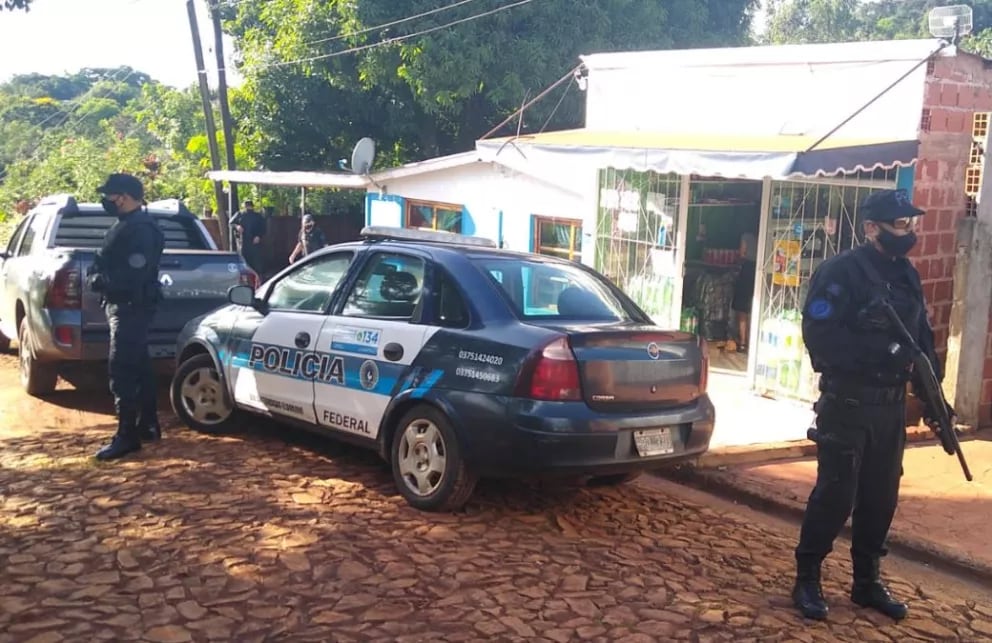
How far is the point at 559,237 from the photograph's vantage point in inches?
523

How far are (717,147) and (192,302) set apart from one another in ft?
15.5

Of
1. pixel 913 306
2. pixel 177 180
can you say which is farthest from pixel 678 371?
pixel 177 180

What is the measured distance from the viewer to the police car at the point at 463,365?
526 centimetres

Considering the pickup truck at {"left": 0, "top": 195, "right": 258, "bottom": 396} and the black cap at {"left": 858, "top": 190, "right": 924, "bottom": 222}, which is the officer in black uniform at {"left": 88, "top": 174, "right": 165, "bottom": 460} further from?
the black cap at {"left": 858, "top": 190, "right": 924, "bottom": 222}

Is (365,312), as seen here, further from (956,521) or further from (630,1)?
(630,1)

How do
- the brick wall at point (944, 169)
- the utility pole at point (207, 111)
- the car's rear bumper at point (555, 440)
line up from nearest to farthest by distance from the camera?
the car's rear bumper at point (555, 440), the brick wall at point (944, 169), the utility pole at point (207, 111)

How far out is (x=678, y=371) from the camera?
567 cm

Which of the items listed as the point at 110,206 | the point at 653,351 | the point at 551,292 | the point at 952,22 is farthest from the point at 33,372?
the point at 952,22

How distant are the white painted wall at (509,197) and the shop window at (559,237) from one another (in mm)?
103

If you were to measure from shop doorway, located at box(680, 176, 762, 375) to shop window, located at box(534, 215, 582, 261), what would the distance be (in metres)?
1.40

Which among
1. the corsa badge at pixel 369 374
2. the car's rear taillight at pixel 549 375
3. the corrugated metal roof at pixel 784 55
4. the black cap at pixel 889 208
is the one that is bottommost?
the corsa badge at pixel 369 374

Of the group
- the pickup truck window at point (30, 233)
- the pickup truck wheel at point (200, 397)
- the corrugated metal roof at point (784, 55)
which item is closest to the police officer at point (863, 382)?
the pickup truck wheel at point (200, 397)

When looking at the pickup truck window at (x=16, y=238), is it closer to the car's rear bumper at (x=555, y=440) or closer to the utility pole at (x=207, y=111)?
the car's rear bumper at (x=555, y=440)

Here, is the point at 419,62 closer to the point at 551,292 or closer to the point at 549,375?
the point at 551,292
